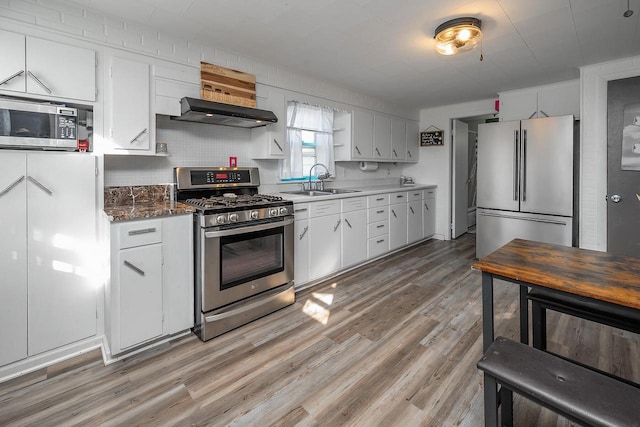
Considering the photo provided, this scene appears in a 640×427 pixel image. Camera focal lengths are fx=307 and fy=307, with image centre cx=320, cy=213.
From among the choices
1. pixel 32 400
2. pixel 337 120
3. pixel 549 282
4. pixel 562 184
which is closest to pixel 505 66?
pixel 562 184

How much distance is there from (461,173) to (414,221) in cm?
157

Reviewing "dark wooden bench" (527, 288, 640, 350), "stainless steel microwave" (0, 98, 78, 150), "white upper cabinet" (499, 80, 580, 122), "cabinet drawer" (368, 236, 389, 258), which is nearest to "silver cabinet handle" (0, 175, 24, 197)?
"stainless steel microwave" (0, 98, 78, 150)

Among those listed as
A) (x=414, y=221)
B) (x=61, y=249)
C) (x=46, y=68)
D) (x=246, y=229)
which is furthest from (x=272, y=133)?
(x=414, y=221)

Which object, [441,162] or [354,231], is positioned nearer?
[354,231]

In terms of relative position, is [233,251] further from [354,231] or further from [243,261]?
[354,231]

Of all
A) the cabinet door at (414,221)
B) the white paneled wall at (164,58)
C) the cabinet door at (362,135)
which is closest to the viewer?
the white paneled wall at (164,58)

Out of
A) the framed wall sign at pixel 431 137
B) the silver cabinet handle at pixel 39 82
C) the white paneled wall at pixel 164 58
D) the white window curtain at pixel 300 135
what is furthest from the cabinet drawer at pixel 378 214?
the silver cabinet handle at pixel 39 82

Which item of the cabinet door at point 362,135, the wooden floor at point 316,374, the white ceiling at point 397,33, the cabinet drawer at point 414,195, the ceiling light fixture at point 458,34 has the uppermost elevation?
the white ceiling at point 397,33

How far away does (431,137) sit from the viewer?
5.47 m

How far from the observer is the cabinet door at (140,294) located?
203 centimetres

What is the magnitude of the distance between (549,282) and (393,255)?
3246 mm

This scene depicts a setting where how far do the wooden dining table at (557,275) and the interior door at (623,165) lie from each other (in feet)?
6.76

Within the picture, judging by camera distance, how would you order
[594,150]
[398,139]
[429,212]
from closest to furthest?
[594,150], [398,139], [429,212]

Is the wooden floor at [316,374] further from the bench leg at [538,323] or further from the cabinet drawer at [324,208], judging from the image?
the cabinet drawer at [324,208]
